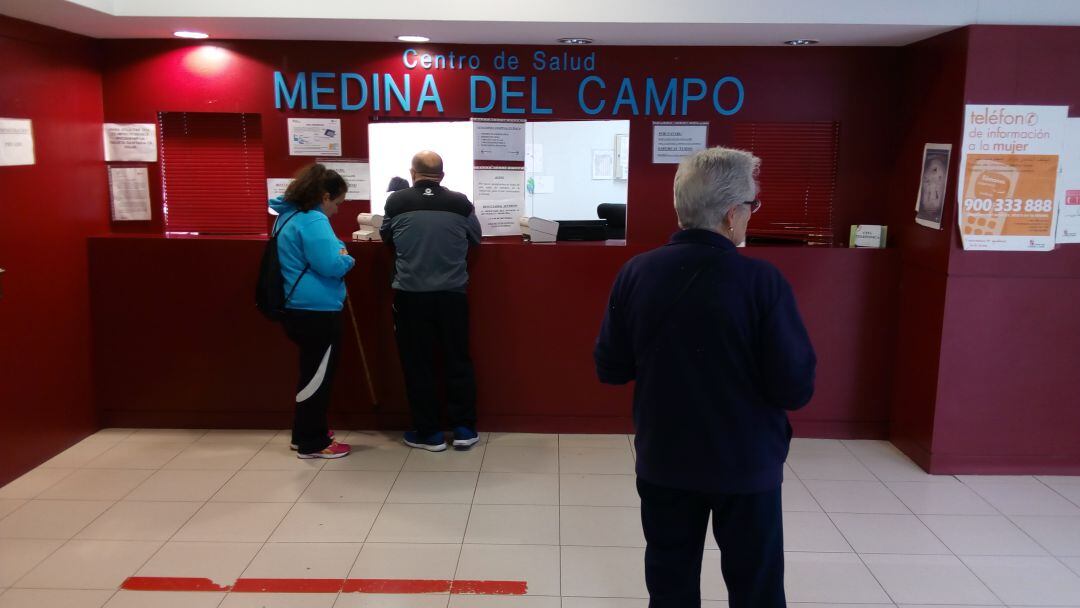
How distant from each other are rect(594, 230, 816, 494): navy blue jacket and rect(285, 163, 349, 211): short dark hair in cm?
233

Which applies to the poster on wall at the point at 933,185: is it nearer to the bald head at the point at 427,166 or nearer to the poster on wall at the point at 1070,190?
the poster on wall at the point at 1070,190

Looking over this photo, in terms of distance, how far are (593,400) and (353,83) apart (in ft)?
7.64

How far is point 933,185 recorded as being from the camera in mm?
4152

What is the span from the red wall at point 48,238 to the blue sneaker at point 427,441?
6.14 feet

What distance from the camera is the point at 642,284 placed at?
211 centimetres

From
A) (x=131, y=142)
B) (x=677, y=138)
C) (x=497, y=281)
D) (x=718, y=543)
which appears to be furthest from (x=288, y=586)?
(x=677, y=138)

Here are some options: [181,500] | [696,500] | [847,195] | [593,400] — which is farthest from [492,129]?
[696,500]

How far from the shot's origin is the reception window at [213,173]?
15.6ft

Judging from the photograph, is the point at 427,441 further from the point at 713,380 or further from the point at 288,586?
the point at 713,380

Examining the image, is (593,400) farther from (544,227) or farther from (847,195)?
(847,195)

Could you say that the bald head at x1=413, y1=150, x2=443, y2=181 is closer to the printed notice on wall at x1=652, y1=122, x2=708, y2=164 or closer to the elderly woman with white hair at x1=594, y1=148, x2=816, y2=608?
the printed notice on wall at x1=652, y1=122, x2=708, y2=164

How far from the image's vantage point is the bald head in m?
4.25

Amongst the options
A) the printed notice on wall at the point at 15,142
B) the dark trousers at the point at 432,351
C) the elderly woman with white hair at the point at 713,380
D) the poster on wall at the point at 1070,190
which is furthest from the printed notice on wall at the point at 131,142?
the poster on wall at the point at 1070,190

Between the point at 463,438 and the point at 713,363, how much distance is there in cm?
267
